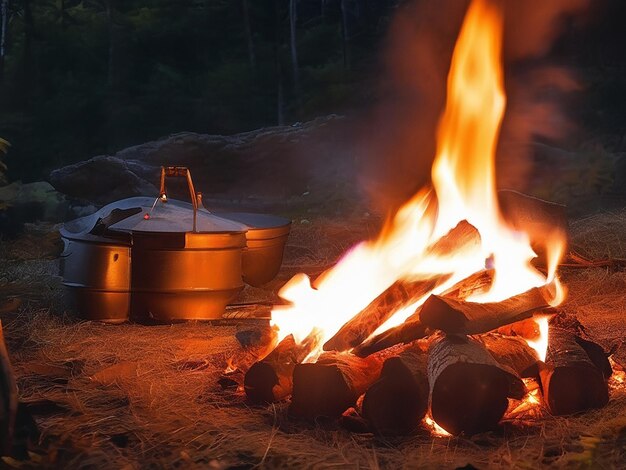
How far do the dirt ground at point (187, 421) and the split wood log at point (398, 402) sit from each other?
0.20 ft

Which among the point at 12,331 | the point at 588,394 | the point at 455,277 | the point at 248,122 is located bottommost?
the point at 12,331

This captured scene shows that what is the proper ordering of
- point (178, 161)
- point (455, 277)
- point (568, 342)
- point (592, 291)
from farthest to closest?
1. point (178, 161)
2. point (592, 291)
3. point (455, 277)
4. point (568, 342)

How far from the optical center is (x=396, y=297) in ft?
12.6

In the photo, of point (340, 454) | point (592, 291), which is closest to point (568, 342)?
point (340, 454)

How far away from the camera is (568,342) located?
3.56m

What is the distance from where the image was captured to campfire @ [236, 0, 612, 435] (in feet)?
10.2

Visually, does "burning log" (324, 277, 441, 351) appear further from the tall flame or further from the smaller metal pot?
the smaller metal pot

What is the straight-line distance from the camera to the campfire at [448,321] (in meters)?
3.10

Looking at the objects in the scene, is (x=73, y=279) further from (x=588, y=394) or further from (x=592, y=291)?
(x=592, y=291)

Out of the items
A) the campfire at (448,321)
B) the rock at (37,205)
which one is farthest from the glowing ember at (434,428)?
the rock at (37,205)

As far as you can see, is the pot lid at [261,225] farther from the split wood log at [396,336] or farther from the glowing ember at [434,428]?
the glowing ember at [434,428]

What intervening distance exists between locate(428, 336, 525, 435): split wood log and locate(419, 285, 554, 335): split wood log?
0.28 meters

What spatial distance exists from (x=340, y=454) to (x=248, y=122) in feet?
46.2

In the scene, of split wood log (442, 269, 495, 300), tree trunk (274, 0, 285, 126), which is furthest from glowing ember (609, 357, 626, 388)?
tree trunk (274, 0, 285, 126)
